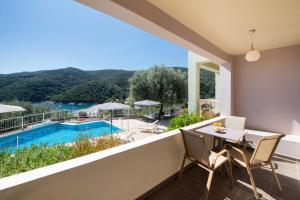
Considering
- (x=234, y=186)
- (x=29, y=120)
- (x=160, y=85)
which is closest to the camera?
(x=234, y=186)

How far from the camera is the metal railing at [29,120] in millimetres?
7959

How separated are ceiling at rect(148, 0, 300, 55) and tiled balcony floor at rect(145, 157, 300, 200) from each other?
8.16 ft

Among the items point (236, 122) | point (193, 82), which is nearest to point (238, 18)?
point (236, 122)

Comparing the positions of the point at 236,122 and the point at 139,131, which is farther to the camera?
the point at 139,131

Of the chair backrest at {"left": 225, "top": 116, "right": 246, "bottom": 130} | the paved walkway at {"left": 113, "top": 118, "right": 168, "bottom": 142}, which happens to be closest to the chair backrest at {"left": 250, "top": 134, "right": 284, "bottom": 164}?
the chair backrest at {"left": 225, "top": 116, "right": 246, "bottom": 130}

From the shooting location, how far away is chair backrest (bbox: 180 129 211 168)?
2109 millimetres

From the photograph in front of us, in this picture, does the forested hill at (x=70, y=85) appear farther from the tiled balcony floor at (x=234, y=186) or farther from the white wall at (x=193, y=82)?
the tiled balcony floor at (x=234, y=186)

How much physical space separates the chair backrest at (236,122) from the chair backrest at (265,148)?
4.10ft

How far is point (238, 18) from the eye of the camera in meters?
2.48

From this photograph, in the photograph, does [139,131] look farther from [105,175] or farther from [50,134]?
[105,175]

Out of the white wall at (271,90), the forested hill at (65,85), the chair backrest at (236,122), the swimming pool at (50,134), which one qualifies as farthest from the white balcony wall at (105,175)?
the forested hill at (65,85)

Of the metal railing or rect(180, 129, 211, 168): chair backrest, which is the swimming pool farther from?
rect(180, 129, 211, 168): chair backrest

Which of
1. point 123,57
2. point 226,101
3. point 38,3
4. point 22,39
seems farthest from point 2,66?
point 226,101

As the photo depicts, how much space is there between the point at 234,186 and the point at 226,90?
2893 mm
